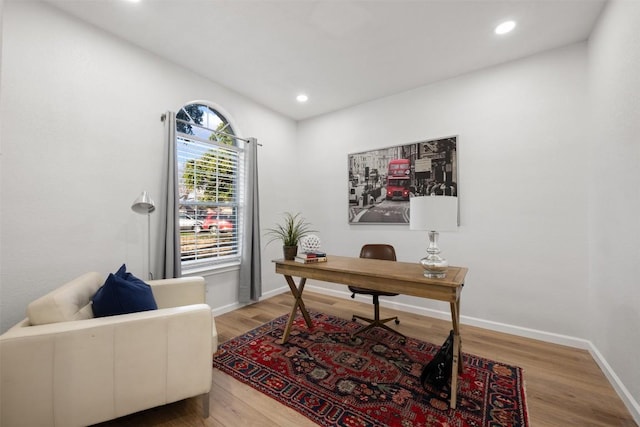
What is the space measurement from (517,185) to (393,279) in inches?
72.4

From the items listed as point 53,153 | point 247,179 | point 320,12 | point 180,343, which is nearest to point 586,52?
point 320,12

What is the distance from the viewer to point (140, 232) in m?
2.63

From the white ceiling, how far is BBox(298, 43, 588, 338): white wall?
0.26 metres

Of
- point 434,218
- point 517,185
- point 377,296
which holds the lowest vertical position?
point 377,296

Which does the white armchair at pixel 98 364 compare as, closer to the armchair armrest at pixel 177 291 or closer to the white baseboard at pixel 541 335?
the armchair armrest at pixel 177 291

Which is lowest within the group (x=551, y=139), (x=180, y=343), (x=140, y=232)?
(x=180, y=343)

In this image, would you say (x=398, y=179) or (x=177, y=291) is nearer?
(x=177, y=291)

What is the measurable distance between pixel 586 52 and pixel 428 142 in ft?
4.93

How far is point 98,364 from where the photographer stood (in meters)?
1.41

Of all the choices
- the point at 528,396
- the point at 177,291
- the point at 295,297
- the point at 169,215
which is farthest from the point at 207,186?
the point at 528,396

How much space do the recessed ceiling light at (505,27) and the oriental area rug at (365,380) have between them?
9.24 ft

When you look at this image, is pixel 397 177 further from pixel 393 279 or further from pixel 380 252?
pixel 393 279

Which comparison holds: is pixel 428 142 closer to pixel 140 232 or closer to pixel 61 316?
pixel 140 232

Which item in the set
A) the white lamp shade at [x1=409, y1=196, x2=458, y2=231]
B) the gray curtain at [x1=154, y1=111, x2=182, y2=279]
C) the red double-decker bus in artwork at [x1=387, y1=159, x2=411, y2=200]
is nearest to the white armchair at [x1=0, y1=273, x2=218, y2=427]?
the gray curtain at [x1=154, y1=111, x2=182, y2=279]
